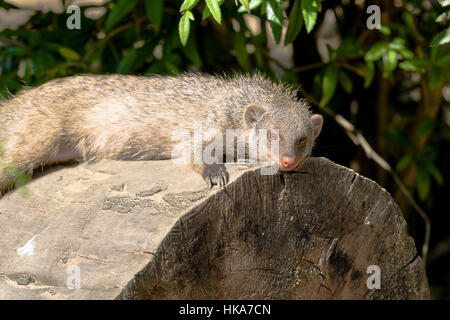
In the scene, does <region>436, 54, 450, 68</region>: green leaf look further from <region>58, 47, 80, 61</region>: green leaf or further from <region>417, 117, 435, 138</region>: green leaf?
<region>58, 47, 80, 61</region>: green leaf

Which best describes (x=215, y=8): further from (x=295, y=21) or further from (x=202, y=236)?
(x=202, y=236)

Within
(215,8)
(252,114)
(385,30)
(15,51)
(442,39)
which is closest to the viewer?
(215,8)

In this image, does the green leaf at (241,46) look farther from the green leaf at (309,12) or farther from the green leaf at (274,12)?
the green leaf at (309,12)

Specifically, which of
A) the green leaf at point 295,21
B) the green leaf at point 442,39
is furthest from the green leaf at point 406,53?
the green leaf at point 295,21

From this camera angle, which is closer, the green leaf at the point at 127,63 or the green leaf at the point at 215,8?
the green leaf at the point at 215,8

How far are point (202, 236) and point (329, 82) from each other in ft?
7.13

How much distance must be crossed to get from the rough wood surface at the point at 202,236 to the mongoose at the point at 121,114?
281 mm

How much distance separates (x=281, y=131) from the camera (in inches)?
123

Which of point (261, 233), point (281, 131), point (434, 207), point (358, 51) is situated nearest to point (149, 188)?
point (261, 233)

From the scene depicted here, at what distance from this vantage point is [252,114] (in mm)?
3312

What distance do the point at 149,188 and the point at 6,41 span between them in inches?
105

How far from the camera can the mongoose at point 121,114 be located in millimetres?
3402

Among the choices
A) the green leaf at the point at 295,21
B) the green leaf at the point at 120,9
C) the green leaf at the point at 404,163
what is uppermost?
Answer: the green leaf at the point at 295,21

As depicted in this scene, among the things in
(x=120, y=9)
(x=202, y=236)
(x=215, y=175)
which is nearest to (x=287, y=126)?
(x=215, y=175)
